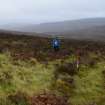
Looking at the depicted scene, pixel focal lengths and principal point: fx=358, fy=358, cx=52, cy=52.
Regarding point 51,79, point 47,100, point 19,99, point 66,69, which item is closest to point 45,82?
point 51,79

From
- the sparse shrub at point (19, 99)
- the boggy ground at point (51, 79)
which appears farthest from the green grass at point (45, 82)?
the sparse shrub at point (19, 99)

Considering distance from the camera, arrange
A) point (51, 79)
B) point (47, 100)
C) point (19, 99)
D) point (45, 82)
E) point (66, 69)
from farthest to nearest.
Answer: point (66, 69) < point (51, 79) < point (45, 82) < point (47, 100) < point (19, 99)

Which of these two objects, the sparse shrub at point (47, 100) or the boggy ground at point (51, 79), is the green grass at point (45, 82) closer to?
the boggy ground at point (51, 79)

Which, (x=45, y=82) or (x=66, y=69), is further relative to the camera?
(x=66, y=69)

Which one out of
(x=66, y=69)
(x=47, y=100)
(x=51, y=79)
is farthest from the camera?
(x=66, y=69)

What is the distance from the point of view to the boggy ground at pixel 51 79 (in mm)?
15945

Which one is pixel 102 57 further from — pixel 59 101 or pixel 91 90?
pixel 59 101

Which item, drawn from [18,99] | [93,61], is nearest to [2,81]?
[18,99]

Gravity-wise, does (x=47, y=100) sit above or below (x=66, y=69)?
below

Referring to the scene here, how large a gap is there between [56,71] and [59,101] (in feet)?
19.3

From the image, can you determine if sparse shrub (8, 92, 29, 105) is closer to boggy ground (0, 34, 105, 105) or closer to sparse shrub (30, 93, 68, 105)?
boggy ground (0, 34, 105, 105)

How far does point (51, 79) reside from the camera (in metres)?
19.7

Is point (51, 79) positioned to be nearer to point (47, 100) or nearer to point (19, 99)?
point (47, 100)

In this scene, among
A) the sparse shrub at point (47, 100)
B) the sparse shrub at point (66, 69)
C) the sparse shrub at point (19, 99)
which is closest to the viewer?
the sparse shrub at point (19, 99)
